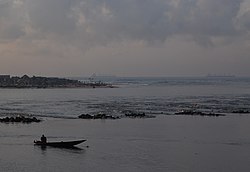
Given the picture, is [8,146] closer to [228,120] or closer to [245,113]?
[228,120]

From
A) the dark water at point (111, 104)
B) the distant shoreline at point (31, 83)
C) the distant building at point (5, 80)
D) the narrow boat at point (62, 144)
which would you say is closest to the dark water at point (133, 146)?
the narrow boat at point (62, 144)

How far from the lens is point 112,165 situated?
95.6ft

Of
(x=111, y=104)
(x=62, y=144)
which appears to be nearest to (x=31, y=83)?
(x=111, y=104)

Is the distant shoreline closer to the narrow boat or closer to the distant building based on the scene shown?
the distant building

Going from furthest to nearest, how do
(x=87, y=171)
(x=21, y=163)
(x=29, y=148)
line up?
(x=29, y=148) → (x=21, y=163) → (x=87, y=171)

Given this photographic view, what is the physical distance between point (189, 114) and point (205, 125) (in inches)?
436

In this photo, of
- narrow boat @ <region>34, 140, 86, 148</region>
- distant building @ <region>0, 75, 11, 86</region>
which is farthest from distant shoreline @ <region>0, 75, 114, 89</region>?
narrow boat @ <region>34, 140, 86, 148</region>

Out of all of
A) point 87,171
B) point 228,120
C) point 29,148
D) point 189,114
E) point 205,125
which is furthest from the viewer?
point 189,114

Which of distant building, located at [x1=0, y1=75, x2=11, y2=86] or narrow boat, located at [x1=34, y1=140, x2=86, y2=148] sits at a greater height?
distant building, located at [x1=0, y1=75, x2=11, y2=86]

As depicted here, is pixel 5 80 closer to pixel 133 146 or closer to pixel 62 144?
pixel 62 144

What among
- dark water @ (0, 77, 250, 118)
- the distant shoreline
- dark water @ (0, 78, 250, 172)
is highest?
the distant shoreline

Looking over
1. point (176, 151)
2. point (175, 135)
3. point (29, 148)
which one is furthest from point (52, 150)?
point (175, 135)

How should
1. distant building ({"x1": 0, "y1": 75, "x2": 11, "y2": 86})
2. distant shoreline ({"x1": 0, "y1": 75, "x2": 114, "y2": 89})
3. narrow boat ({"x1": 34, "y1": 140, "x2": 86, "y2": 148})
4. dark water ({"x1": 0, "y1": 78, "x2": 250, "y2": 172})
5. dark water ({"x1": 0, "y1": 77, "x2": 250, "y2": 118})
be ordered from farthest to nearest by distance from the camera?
distant building ({"x1": 0, "y1": 75, "x2": 11, "y2": 86}) → distant shoreline ({"x1": 0, "y1": 75, "x2": 114, "y2": 89}) → dark water ({"x1": 0, "y1": 77, "x2": 250, "y2": 118}) → narrow boat ({"x1": 34, "y1": 140, "x2": 86, "y2": 148}) → dark water ({"x1": 0, "y1": 78, "x2": 250, "y2": 172})

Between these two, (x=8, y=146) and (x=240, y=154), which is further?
(x=8, y=146)
